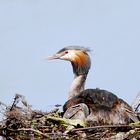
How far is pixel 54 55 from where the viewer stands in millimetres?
16312

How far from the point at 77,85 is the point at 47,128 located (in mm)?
3832

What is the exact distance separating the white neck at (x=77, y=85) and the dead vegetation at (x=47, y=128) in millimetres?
2973

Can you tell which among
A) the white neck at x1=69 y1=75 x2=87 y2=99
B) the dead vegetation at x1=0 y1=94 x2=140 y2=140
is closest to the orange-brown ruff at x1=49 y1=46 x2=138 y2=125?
the dead vegetation at x1=0 y1=94 x2=140 y2=140

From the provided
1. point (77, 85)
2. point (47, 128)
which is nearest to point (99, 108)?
point (47, 128)

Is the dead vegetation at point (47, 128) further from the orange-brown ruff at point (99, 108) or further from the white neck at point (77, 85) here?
the white neck at point (77, 85)

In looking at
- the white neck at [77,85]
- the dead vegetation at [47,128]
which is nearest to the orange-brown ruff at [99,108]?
the dead vegetation at [47,128]

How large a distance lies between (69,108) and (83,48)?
3257 mm

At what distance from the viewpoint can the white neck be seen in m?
15.0

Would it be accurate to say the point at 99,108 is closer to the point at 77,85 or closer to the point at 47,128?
the point at 47,128

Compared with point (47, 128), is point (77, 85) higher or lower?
higher

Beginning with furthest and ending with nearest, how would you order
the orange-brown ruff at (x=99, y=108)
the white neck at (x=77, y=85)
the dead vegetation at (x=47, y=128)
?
the white neck at (x=77, y=85) < the orange-brown ruff at (x=99, y=108) < the dead vegetation at (x=47, y=128)

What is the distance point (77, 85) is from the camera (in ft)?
50.0

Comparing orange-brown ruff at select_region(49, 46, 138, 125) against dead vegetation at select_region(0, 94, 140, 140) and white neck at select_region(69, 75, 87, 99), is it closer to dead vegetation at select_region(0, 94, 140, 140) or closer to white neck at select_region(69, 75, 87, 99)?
dead vegetation at select_region(0, 94, 140, 140)

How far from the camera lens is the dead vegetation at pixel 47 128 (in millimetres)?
10695
